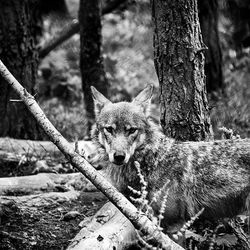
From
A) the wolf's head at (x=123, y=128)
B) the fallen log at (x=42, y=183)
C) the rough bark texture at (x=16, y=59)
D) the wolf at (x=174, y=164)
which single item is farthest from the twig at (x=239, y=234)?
the rough bark texture at (x=16, y=59)

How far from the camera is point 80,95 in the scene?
13.0 meters

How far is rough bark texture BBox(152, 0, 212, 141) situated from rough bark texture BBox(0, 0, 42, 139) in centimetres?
296

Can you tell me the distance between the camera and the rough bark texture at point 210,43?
379 inches

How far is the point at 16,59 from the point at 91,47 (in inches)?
73.1

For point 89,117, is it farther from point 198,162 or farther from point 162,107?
point 198,162

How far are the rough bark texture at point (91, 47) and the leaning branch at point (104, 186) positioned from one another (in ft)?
15.5

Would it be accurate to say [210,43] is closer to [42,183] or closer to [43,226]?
[42,183]

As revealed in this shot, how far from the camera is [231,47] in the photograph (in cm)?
1510

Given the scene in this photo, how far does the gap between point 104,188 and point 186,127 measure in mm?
2117

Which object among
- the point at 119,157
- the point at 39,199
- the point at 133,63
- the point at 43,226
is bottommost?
the point at 43,226

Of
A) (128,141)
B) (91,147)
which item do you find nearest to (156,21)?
(128,141)

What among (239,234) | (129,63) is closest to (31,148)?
(239,234)

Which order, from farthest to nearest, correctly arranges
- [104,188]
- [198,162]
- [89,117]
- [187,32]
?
[89,117] → [187,32] → [198,162] → [104,188]

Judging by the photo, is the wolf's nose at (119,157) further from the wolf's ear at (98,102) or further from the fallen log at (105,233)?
the wolf's ear at (98,102)
